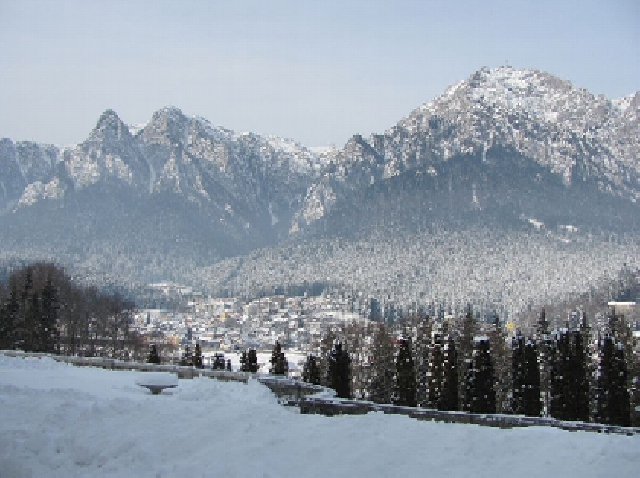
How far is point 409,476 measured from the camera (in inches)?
996

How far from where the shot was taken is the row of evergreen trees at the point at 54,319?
85.8 metres

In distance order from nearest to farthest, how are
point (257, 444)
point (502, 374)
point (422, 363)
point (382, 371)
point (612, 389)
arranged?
1. point (257, 444)
2. point (612, 389)
3. point (502, 374)
4. point (422, 363)
5. point (382, 371)

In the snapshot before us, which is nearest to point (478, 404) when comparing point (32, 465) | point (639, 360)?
point (639, 360)

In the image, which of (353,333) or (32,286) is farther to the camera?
(353,333)

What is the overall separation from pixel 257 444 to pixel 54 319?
67.8 metres

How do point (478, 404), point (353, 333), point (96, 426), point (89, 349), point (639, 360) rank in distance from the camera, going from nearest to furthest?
point (96, 426) → point (478, 404) → point (639, 360) → point (89, 349) → point (353, 333)

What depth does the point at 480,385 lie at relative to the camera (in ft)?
198

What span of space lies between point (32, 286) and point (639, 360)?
64.5 meters

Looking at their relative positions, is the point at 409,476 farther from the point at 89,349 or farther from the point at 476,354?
the point at 89,349

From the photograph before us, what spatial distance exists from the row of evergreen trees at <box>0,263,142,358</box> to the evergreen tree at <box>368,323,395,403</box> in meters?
33.2

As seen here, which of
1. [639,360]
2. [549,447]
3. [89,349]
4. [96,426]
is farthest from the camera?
[89,349]

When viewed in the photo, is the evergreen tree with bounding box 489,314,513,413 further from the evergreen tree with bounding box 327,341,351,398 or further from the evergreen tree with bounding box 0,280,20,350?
the evergreen tree with bounding box 0,280,20,350

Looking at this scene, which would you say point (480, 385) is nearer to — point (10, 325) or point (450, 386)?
point (450, 386)

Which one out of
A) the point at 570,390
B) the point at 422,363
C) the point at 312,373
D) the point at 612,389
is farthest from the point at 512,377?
the point at 312,373
